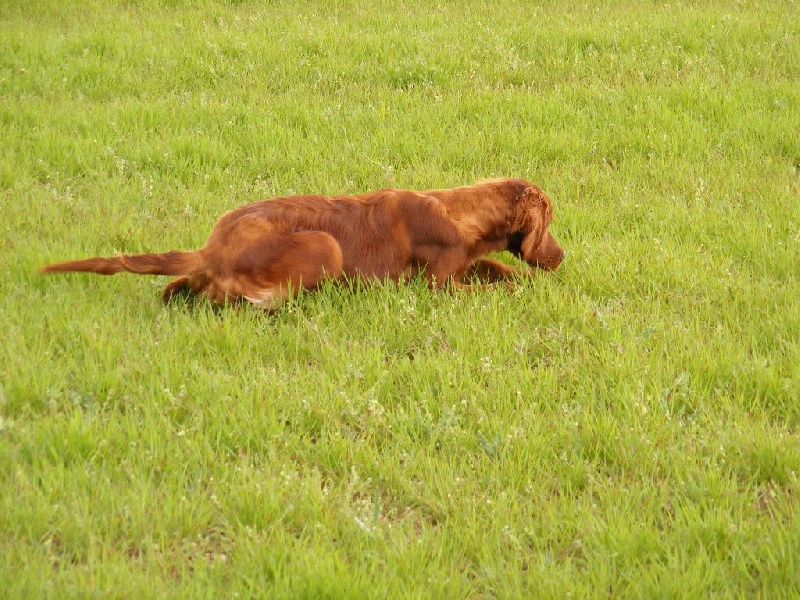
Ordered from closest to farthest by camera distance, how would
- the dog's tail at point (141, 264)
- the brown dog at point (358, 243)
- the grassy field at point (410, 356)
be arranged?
the grassy field at point (410, 356) → the dog's tail at point (141, 264) → the brown dog at point (358, 243)

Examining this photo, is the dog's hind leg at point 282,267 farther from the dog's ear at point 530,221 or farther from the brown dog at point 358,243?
the dog's ear at point 530,221

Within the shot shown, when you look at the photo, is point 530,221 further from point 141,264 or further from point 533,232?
point 141,264

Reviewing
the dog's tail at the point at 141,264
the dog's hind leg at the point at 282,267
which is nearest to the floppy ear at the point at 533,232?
the dog's hind leg at the point at 282,267

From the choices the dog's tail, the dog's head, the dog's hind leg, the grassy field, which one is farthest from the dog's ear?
the dog's tail

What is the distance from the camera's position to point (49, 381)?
4246mm

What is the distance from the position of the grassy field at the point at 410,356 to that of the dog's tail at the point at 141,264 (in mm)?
240

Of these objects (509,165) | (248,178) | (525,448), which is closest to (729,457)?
(525,448)

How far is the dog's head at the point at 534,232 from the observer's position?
223 inches

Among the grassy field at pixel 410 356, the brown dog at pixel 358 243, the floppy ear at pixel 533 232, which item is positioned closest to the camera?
the grassy field at pixel 410 356

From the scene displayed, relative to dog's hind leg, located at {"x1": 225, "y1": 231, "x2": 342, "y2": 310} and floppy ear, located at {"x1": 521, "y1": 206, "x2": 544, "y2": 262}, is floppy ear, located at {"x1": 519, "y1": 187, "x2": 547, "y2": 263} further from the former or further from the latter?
dog's hind leg, located at {"x1": 225, "y1": 231, "x2": 342, "y2": 310}

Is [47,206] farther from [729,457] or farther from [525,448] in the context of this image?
[729,457]

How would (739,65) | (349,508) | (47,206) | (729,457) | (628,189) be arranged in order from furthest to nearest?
(739,65)
(628,189)
(47,206)
(729,457)
(349,508)

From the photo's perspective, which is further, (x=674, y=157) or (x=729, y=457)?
(x=674, y=157)

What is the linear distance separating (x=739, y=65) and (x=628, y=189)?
332 centimetres
